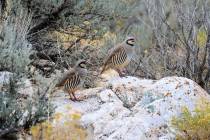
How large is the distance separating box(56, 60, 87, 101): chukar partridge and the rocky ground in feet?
0.52

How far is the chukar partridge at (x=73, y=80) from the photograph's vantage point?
8.42 meters

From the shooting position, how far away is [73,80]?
27.7 feet

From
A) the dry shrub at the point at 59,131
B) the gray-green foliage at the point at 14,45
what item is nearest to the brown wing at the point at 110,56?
the gray-green foliage at the point at 14,45

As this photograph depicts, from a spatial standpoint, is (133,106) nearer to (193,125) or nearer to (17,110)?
(193,125)

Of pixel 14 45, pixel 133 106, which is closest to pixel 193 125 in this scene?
pixel 133 106

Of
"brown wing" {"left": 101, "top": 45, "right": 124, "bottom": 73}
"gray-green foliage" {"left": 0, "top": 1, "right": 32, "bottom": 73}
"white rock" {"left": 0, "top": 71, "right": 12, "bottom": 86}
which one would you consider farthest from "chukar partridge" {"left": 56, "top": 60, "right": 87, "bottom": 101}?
"brown wing" {"left": 101, "top": 45, "right": 124, "bottom": 73}

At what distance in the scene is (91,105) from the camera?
823 centimetres

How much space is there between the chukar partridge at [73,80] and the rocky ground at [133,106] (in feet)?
0.52

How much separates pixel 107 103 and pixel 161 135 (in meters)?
1.02

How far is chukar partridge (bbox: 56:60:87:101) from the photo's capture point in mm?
8422

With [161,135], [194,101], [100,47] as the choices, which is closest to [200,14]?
[100,47]

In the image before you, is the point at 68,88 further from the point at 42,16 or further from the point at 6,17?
the point at 42,16

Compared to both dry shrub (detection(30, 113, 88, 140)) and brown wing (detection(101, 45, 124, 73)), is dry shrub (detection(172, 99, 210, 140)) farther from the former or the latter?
brown wing (detection(101, 45, 124, 73))

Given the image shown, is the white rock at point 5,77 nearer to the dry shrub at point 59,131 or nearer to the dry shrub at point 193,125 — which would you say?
the dry shrub at point 59,131
